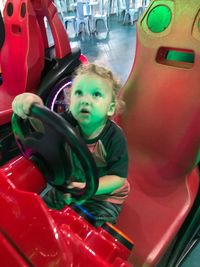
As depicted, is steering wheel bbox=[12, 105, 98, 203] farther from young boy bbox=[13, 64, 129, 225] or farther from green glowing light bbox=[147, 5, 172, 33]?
green glowing light bbox=[147, 5, 172, 33]

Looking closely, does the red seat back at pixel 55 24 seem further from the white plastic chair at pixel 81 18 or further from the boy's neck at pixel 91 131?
the white plastic chair at pixel 81 18

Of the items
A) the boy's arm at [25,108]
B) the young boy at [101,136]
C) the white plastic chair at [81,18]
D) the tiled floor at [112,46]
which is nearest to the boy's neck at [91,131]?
the young boy at [101,136]

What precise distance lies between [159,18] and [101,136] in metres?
0.47

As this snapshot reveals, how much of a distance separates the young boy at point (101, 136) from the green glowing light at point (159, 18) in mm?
283

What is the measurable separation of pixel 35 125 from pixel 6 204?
0.18 meters

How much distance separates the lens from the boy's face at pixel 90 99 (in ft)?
2.38

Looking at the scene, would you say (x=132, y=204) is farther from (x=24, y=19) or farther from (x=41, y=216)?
(x=24, y=19)

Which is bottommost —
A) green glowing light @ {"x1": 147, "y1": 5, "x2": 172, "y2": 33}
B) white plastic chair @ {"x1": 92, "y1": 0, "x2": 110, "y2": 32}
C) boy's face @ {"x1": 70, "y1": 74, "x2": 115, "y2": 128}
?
white plastic chair @ {"x1": 92, "y1": 0, "x2": 110, "y2": 32}

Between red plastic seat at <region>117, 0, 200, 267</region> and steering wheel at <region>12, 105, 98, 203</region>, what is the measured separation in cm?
33

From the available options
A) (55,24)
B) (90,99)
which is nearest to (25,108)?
(90,99)

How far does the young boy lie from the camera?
73cm

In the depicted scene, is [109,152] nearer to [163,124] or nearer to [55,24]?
[163,124]

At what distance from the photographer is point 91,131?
806 millimetres

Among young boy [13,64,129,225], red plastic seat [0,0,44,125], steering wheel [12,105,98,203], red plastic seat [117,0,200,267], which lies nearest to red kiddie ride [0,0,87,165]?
red plastic seat [0,0,44,125]
